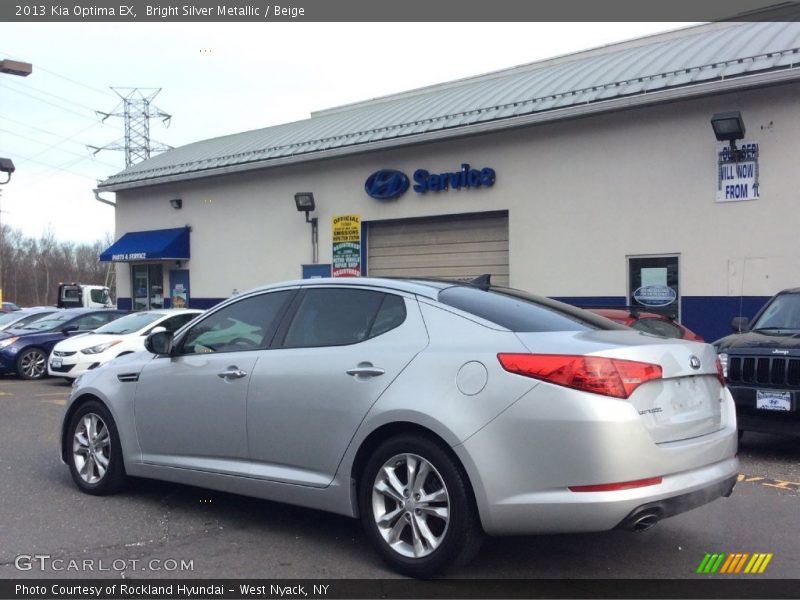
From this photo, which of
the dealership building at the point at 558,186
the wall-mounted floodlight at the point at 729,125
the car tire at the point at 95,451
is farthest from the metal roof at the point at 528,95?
the car tire at the point at 95,451

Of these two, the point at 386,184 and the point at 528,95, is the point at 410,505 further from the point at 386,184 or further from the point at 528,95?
the point at 386,184

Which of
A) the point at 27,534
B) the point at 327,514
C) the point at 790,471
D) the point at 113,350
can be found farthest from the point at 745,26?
the point at 27,534

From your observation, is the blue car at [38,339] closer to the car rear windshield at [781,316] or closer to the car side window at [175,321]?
the car side window at [175,321]

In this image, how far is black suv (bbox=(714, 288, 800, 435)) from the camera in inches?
312

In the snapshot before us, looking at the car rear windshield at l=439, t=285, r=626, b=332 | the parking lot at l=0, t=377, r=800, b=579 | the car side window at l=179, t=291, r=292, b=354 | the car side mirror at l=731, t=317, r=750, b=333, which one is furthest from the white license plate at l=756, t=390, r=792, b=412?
the car side window at l=179, t=291, r=292, b=354

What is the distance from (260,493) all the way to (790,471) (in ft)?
16.5

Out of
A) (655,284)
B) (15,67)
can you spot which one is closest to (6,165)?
(15,67)

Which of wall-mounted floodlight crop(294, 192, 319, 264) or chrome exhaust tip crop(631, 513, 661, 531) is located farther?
wall-mounted floodlight crop(294, 192, 319, 264)

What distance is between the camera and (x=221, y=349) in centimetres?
582

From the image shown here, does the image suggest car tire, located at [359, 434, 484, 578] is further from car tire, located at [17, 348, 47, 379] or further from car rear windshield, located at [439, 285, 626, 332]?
car tire, located at [17, 348, 47, 379]

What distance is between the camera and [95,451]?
257 inches

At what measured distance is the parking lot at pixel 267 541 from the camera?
187 inches

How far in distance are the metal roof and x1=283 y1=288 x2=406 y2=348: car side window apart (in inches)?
408

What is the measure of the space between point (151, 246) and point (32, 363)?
303 inches
